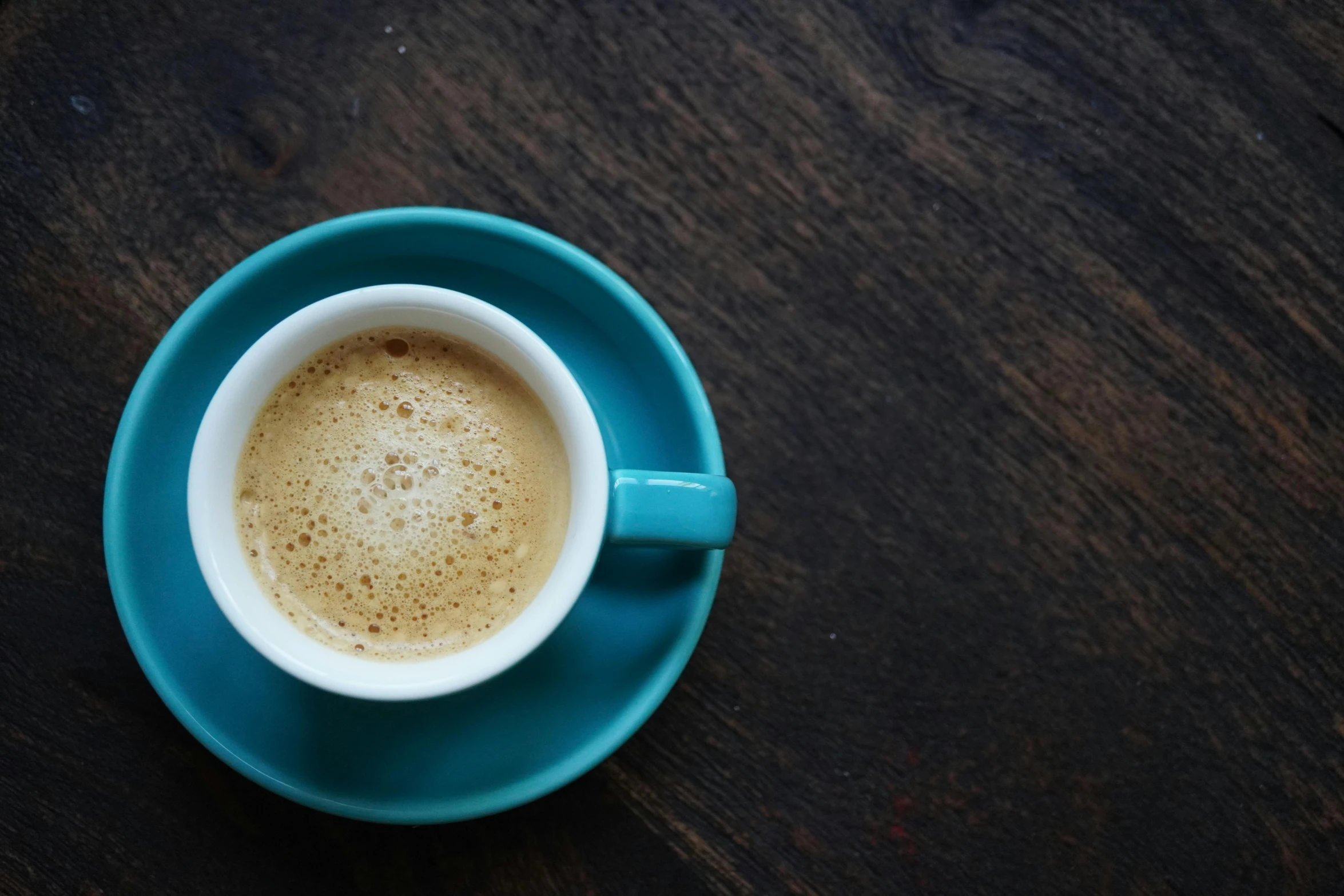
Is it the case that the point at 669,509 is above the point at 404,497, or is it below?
above

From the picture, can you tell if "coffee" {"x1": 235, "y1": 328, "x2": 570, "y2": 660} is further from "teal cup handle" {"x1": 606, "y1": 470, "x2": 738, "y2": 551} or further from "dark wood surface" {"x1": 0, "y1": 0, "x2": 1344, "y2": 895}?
"dark wood surface" {"x1": 0, "y1": 0, "x2": 1344, "y2": 895}

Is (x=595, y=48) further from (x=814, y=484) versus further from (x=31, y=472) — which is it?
(x=31, y=472)

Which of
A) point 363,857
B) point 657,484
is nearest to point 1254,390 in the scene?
point 657,484

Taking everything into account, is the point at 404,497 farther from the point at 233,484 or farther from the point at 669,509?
the point at 669,509

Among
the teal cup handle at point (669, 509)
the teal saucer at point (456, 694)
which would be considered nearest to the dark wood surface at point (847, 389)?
the teal saucer at point (456, 694)

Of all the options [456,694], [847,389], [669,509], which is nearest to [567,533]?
[669,509]

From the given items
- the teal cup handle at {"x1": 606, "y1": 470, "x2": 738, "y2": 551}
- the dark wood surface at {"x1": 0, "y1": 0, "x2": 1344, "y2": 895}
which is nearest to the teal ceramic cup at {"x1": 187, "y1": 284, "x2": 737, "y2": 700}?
the teal cup handle at {"x1": 606, "y1": 470, "x2": 738, "y2": 551}

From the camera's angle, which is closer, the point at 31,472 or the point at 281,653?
the point at 281,653
